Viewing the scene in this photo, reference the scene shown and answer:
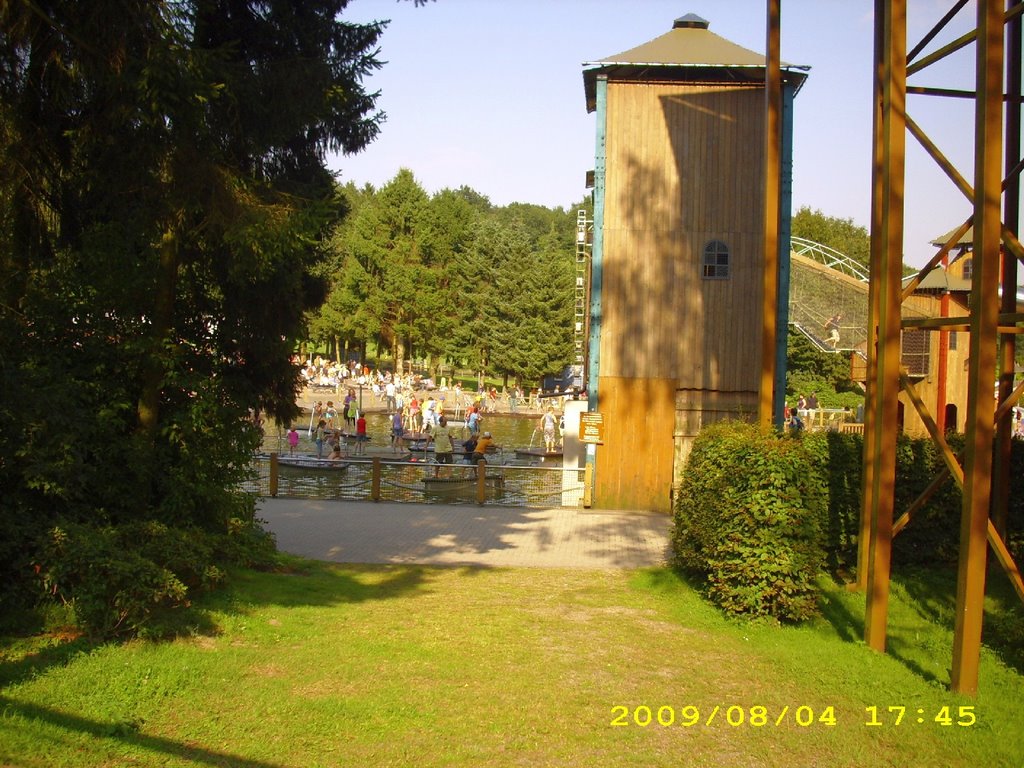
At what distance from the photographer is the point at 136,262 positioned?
8.59 metres

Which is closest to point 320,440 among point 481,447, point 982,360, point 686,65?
point 481,447

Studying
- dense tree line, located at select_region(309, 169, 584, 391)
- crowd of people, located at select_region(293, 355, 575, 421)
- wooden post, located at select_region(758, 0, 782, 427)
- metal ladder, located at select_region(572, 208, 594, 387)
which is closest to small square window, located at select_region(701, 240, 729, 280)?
metal ladder, located at select_region(572, 208, 594, 387)

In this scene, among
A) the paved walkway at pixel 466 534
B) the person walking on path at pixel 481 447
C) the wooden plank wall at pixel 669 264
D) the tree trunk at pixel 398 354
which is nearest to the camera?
the paved walkway at pixel 466 534

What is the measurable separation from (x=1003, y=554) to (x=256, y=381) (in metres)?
7.73

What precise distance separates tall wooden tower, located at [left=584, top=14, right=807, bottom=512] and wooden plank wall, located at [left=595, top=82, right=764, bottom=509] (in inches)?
0.8

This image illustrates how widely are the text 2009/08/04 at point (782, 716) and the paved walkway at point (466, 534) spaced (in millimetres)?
6120

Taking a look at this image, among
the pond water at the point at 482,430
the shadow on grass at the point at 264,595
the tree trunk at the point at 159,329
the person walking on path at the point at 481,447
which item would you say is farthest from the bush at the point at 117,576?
the pond water at the point at 482,430

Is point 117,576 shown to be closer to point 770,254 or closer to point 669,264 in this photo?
point 770,254

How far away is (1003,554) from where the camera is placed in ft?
23.6

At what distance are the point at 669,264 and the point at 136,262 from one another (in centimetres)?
1188

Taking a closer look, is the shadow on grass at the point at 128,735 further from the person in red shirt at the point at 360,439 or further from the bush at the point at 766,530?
the person in red shirt at the point at 360,439

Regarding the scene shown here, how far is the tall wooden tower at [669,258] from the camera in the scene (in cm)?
1830

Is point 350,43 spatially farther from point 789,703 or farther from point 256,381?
point 789,703

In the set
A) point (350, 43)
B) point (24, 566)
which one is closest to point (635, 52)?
point (350, 43)
